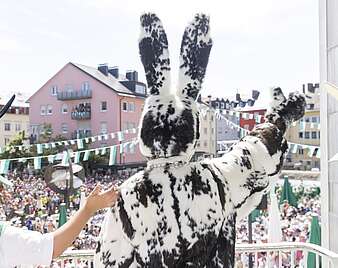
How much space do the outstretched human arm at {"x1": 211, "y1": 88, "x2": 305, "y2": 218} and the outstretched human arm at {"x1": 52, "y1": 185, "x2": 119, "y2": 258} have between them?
21 centimetres

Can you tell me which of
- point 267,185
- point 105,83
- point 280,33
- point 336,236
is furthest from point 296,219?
point 105,83

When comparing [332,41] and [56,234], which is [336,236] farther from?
[56,234]

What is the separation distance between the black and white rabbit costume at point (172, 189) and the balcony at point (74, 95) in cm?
1220

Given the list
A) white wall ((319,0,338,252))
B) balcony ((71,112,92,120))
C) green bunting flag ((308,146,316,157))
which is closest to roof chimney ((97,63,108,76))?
balcony ((71,112,92,120))

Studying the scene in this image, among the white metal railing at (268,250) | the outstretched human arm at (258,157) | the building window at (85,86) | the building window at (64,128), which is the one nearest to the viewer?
the outstretched human arm at (258,157)

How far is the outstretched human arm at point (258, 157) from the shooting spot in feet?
2.98

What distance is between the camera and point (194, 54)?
2.82ft

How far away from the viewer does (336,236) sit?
6.17ft

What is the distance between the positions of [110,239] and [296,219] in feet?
16.0

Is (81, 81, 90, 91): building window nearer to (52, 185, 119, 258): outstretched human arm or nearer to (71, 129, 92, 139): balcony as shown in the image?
(71, 129, 92, 139): balcony

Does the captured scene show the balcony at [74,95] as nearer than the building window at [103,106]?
No


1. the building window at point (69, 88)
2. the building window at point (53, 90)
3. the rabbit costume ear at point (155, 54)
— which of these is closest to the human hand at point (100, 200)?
the rabbit costume ear at point (155, 54)

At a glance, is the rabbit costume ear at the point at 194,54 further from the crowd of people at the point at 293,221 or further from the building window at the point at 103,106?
the building window at the point at 103,106

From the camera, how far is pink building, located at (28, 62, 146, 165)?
1123 centimetres
